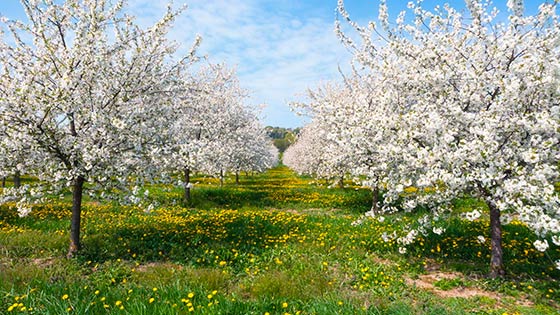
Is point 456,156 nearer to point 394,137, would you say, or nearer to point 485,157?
point 485,157

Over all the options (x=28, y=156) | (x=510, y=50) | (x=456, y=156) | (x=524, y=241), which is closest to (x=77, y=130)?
(x=28, y=156)

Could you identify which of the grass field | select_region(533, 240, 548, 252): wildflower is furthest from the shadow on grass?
select_region(533, 240, 548, 252): wildflower

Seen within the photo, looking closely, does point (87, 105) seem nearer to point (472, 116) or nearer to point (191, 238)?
point (191, 238)

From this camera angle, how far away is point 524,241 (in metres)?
9.90

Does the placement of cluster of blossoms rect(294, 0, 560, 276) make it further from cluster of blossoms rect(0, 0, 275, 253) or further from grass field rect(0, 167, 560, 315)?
cluster of blossoms rect(0, 0, 275, 253)

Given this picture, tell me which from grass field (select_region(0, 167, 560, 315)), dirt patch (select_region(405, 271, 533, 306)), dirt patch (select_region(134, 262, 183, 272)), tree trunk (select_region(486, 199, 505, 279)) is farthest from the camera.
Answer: dirt patch (select_region(134, 262, 183, 272))

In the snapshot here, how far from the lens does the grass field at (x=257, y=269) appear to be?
5.31 m

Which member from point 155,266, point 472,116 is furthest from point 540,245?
point 155,266

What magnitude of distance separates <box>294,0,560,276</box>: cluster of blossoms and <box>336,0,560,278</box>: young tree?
2 centimetres

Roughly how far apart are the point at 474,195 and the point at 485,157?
1301 mm

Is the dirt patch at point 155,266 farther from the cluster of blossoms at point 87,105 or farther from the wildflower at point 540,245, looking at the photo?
the wildflower at point 540,245

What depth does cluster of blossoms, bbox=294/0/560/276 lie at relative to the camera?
570 centimetres

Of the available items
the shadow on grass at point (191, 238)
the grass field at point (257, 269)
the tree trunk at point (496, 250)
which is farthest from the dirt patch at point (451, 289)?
the shadow on grass at point (191, 238)

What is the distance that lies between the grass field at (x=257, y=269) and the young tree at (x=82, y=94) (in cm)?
177
